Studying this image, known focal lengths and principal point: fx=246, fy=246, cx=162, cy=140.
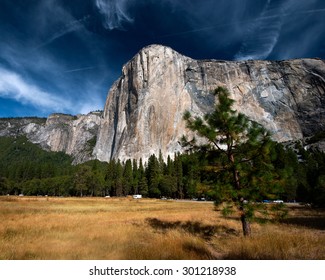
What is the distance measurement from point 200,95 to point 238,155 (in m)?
150

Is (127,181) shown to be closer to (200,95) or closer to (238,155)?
(200,95)

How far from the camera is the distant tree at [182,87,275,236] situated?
11.5 m

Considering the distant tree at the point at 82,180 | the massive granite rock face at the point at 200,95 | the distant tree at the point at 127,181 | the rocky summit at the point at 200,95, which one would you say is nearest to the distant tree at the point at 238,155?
the distant tree at the point at 127,181

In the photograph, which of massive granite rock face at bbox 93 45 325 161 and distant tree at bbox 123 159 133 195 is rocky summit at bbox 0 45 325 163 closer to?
massive granite rock face at bbox 93 45 325 161

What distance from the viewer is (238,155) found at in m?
12.8

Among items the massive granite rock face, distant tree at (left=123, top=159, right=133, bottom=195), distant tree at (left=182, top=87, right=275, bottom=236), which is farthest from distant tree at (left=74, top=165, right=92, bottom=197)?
distant tree at (left=182, top=87, right=275, bottom=236)

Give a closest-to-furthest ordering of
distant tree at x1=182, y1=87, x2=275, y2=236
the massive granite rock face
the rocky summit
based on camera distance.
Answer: distant tree at x1=182, y1=87, x2=275, y2=236 < the rocky summit < the massive granite rock face

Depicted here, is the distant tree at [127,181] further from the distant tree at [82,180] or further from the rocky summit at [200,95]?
the rocky summit at [200,95]

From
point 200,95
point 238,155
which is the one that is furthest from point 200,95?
point 238,155

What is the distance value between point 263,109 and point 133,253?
165622mm

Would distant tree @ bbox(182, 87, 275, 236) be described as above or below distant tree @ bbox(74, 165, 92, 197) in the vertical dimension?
below

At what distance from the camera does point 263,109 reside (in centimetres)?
15825

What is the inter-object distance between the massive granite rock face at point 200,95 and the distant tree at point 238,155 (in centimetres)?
12912

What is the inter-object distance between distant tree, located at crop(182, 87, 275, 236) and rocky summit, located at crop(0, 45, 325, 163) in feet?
425
